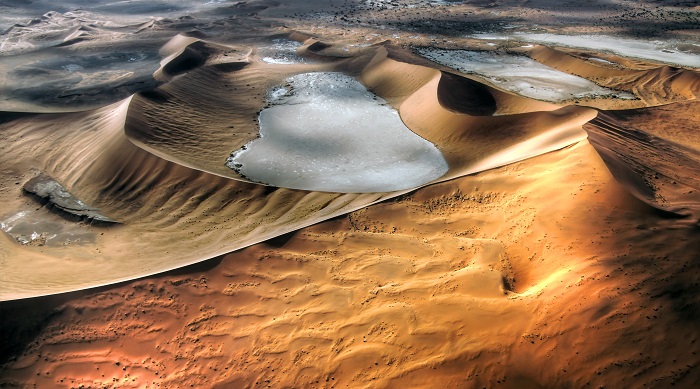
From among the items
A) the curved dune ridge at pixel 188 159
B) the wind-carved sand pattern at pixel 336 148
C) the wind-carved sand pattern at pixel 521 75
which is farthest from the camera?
the wind-carved sand pattern at pixel 521 75

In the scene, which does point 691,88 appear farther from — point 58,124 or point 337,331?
point 58,124

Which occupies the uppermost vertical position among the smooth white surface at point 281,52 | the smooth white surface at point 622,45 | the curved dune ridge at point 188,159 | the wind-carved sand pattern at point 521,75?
the smooth white surface at point 622,45

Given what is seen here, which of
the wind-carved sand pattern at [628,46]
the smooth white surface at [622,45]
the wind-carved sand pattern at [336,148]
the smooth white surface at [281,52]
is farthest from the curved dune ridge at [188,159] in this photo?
the wind-carved sand pattern at [628,46]

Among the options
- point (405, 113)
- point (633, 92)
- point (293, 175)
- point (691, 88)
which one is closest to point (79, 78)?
point (293, 175)

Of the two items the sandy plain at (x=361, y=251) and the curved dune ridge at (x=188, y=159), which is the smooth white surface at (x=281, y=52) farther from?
the sandy plain at (x=361, y=251)

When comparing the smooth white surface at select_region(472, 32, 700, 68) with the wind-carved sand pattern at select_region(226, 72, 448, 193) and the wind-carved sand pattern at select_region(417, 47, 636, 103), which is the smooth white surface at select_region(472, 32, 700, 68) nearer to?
the wind-carved sand pattern at select_region(417, 47, 636, 103)

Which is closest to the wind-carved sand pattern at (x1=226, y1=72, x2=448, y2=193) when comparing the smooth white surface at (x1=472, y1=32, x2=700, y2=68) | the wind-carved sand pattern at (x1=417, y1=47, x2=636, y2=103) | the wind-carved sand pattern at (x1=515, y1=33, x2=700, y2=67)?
the wind-carved sand pattern at (x1=417, y1=47, x2=636, y2=103)

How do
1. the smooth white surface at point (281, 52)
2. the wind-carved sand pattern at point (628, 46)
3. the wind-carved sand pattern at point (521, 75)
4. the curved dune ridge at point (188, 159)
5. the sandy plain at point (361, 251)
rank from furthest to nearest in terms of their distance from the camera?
the smooth white surface at point (281, 52)
the wind-carved sand pattern at point (628, 46)
the wind-carved sand pattern at point (521, 75)
the curved dune ridge at point (188, 159)
the sandy plain at point (361, 251)
